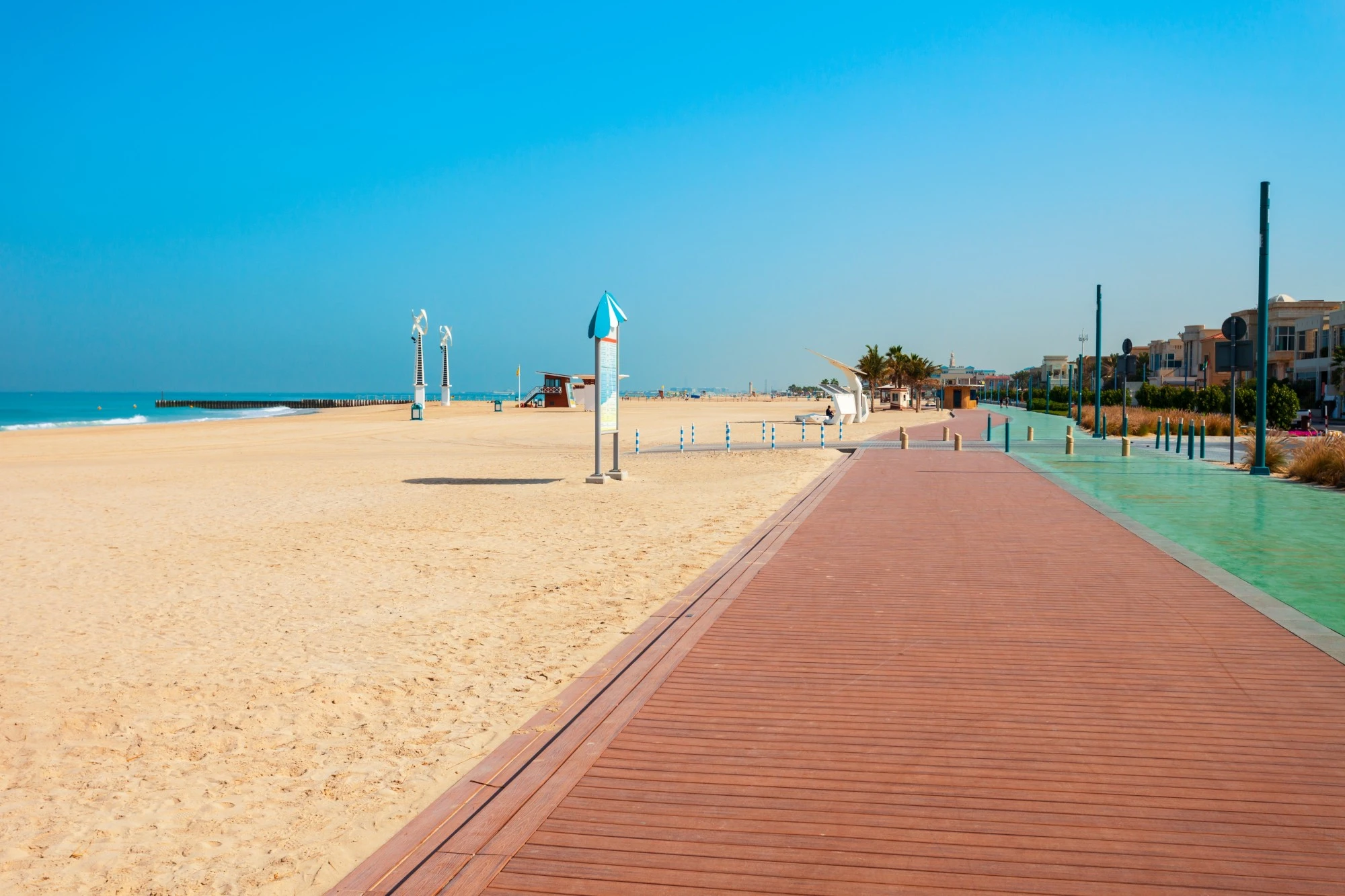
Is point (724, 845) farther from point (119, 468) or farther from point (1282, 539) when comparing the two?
point (119, 468)

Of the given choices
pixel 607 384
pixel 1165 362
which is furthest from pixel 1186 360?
pixel 607 384

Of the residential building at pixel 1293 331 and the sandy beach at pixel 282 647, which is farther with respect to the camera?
the residential building at pixel 1293 331

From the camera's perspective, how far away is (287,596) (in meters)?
8.82

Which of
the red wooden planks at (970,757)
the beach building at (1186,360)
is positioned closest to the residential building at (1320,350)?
the beach building at (1186,360)

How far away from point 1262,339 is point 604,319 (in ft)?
43.7

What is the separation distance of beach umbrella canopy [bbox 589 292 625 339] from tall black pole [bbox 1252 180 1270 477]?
41.1 ft

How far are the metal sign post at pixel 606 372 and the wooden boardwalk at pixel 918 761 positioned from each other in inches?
426

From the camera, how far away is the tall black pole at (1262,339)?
1869 centimetres

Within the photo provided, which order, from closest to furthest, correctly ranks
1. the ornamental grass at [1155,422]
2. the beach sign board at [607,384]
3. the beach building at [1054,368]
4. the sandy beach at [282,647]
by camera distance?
the sandy beach at [282,647]
the beach sign board at [607,384]
the ornamental grass at [1155,422]
the beach building at [1054,368]

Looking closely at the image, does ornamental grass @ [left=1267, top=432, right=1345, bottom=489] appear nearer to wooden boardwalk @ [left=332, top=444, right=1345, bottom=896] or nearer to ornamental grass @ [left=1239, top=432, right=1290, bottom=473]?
ornamental grass @ [left=1239, top=432, right=1290, bottom=473]

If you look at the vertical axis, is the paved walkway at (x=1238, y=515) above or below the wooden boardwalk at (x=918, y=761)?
above

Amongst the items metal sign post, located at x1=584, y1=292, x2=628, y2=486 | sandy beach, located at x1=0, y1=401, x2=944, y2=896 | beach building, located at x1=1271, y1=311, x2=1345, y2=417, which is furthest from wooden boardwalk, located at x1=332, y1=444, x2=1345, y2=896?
beach building, located at x1=1271, y1=311, x2=1345, y2=417

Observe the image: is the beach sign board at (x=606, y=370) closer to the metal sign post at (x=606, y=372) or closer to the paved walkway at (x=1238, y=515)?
the metal sign post at (x=606, y=372)

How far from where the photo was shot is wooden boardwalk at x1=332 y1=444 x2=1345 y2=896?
→ 11.6 feet
